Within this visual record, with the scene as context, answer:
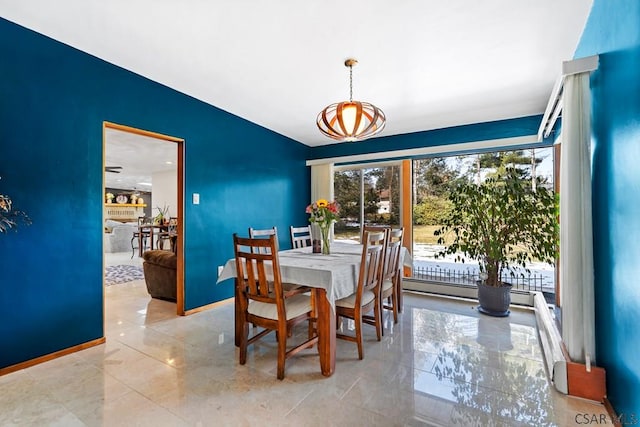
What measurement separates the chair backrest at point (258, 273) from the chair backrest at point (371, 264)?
64 centimetres

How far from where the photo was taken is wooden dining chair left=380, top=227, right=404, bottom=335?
107 inches

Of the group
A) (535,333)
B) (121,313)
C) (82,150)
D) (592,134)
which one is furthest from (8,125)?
(535,333)

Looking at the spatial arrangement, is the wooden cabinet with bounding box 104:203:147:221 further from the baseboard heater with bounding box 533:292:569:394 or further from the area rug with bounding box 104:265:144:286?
the baseboard heater with bounding box 533:292:569:394

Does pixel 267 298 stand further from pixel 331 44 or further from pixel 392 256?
pixel 331 44

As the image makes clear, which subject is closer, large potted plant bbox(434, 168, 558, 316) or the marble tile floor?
the marble tile floor

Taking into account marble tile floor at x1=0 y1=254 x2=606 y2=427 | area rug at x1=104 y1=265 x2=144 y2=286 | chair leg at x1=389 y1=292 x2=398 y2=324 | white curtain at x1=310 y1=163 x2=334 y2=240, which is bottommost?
marble tile floor at x1=0 y1=254 x2=606 y2=427

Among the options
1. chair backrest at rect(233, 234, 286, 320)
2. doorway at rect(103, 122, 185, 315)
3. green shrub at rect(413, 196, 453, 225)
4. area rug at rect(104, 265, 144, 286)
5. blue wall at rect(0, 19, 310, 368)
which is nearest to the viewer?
chair backrest at rect(233, 234, 286, 320)

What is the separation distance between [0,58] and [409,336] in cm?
385

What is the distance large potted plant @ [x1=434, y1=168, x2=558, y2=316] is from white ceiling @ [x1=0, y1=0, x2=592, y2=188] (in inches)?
40.9

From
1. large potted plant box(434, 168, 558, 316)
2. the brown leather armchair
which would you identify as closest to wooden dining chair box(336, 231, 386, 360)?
large potted plant box(434, 168, 558, 316)

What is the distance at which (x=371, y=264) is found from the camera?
2.40 meters

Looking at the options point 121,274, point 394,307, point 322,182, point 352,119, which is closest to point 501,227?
point 394,307

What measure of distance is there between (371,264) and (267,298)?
866 millimetres

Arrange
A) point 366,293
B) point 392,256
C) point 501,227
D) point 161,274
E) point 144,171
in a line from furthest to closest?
point 144,171
point 161,274
point 501,227
point 392,256
point 366,293
